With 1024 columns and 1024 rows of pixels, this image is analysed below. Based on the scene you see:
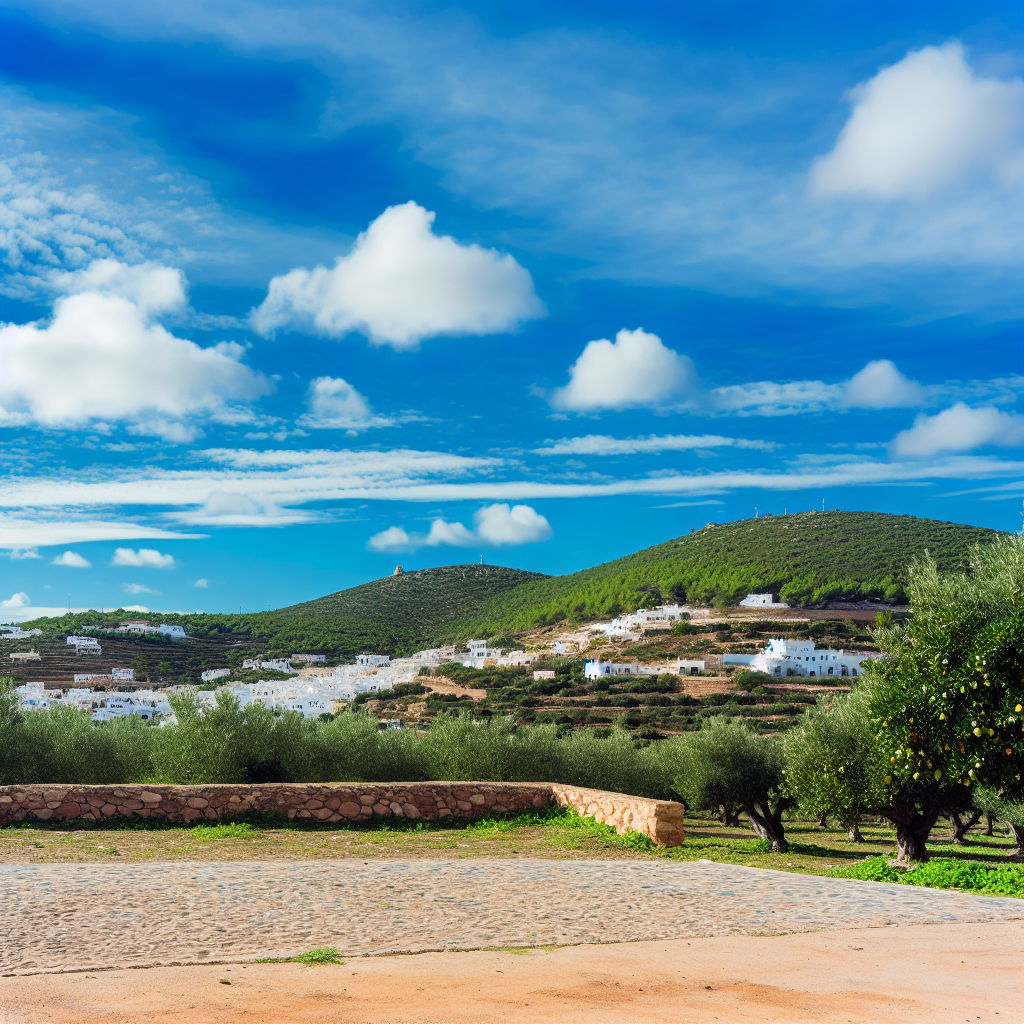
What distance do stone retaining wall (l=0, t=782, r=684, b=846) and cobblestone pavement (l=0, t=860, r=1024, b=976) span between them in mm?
2759

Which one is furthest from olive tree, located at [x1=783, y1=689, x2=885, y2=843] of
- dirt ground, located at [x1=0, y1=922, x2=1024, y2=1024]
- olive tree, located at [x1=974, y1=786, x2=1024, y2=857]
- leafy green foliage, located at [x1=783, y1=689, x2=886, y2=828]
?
dirt ground, located at [x1=0, y1=922, x2=1024, y2=1024]

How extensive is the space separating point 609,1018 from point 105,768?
16.2m

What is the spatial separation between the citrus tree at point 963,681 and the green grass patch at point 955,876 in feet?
3.15

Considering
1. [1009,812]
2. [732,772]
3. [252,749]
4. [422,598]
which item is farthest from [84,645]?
[1009,812]

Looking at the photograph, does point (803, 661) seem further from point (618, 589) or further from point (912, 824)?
point (912, 824)

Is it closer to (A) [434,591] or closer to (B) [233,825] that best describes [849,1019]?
(B) [233,825]

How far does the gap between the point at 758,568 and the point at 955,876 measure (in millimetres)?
71950

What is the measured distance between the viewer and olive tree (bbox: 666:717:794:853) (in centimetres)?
2450

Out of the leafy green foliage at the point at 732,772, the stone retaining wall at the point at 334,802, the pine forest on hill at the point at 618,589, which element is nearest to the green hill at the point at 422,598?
the pine forest on hill at the point at 618,589

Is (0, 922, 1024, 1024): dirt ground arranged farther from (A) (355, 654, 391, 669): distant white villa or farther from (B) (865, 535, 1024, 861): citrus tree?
(A) (355, 654, 391, 669): distant white villa

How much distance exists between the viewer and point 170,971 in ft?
16.5

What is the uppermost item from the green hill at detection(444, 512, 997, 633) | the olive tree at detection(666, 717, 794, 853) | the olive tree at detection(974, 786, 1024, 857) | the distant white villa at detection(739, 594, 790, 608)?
the green hill at detection(444, 512, 997, 633)

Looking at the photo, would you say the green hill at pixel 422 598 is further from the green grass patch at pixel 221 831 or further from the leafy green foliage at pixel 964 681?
the leafy green foliage at pixel 964 681

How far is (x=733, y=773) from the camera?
80.9 ft
